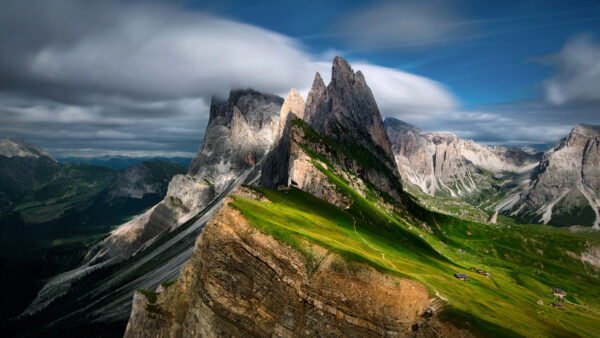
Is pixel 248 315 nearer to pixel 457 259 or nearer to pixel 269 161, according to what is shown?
pixel 457 259

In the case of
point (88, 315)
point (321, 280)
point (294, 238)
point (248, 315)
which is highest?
point (294, 238)

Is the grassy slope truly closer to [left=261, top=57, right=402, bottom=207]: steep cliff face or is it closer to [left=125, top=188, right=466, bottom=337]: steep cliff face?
[left=125, top=188, right=466, bottom=337]: steep cliff face

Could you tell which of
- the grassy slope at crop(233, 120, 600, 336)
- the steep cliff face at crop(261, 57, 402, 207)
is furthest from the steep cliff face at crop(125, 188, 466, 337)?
the steep cliff face at crop(261, 57, 402, 207)

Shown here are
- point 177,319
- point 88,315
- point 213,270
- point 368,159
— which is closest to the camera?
point 213,270

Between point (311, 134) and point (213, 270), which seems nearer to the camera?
point (213, 270)

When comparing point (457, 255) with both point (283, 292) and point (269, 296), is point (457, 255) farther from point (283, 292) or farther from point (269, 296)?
point (269, 296)

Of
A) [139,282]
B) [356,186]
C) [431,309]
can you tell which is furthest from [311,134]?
[139,282]

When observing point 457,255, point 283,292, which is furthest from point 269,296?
point 457,255
